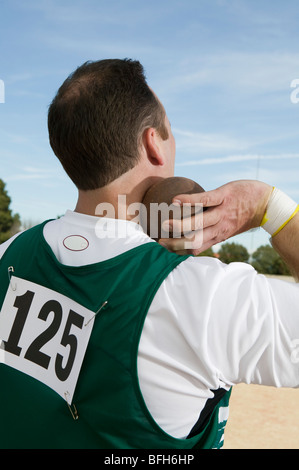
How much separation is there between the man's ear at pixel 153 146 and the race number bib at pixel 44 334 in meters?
0.57

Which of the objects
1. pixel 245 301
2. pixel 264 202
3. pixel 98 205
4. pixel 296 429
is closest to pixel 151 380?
pixel 245 301

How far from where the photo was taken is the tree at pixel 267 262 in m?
28.6

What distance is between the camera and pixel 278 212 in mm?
1993

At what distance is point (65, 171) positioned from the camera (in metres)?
1.87

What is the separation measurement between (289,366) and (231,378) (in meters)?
0.17

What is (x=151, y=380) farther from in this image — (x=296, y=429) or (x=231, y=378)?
(x=296, y=429)

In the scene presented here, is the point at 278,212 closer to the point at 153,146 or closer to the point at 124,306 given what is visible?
the point at 153,146

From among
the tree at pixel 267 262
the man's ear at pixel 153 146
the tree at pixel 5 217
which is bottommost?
the tree at pixel 267 262

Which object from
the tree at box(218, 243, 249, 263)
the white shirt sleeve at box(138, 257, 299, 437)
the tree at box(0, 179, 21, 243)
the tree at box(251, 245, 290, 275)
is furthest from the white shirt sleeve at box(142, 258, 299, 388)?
the tree at box(0, 179, 21, 243)

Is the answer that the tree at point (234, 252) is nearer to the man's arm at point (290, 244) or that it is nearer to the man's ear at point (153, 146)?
the man's arm at point (290, 244)

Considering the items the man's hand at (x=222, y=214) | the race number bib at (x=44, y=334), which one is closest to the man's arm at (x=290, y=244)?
the man's hand at (x=222, y=214)

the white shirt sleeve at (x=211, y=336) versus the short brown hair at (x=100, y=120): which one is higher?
the short brown hair at (x=100, y=120)

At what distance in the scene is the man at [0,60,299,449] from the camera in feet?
4.81

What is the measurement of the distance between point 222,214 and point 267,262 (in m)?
28.3
